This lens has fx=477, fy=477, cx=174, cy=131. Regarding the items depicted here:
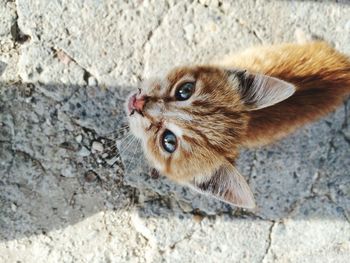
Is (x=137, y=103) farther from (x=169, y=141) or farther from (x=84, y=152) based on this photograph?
(x=84, y=152)

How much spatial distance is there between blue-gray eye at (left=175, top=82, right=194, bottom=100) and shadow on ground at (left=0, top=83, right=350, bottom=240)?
31.4 inches

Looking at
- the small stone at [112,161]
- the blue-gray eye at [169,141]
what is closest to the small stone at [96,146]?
the small stone at [112,161]

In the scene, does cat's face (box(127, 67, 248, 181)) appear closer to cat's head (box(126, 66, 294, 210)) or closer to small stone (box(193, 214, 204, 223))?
cat's head (box(126, 66, 294, 210))

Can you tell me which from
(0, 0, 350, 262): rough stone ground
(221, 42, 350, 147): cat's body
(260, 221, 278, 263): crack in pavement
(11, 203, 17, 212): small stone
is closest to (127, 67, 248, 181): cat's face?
(221, 42, 350, 147): cat's body

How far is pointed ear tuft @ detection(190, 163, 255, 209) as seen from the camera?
8.71ft

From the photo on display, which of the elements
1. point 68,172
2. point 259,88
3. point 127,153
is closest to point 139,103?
point 259,88

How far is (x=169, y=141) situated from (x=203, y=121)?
0.25 m

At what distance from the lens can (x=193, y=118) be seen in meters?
2.72

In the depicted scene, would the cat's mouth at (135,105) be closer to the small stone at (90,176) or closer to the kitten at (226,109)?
the kitten at (226,109)

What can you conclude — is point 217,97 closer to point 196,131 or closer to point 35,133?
point 196,131

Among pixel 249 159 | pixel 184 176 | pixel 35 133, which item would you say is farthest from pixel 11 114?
pixel 249 159

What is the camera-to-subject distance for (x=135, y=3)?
3455 mm

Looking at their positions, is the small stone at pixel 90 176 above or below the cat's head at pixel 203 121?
below

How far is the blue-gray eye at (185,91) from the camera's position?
2799mm
